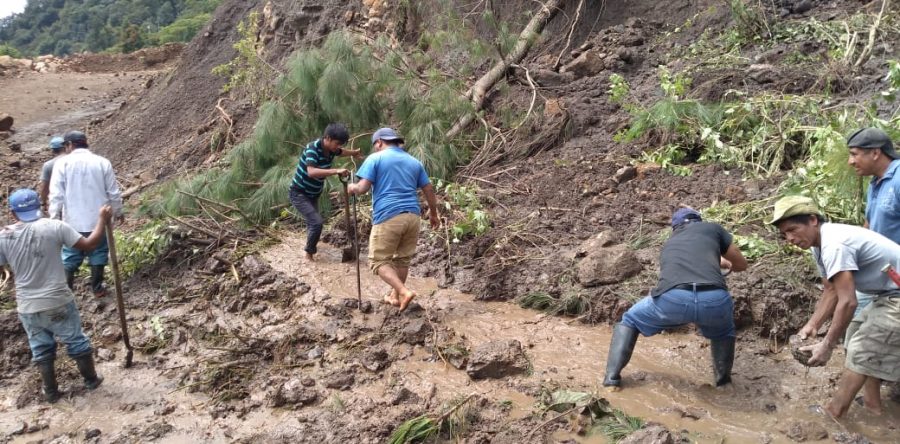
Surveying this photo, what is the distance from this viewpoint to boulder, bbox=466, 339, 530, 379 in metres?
3.93

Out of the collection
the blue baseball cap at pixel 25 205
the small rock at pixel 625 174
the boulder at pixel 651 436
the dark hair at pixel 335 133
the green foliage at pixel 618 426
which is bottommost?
the green foliage at pixel 618 426

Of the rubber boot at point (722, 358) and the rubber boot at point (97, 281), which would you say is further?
the rubber boot at point (97, 281)

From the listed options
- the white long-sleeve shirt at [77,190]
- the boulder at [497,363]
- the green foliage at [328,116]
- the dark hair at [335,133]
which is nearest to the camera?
the boulder at [497,363]

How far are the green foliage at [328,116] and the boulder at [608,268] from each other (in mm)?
2740

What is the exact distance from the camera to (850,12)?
780 cm

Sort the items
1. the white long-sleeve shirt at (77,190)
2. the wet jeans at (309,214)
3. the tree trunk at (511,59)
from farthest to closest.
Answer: the tree trunk at (511,59)
the wet jeans at (309,214)
the white long-sleeve shirt at (77,190)

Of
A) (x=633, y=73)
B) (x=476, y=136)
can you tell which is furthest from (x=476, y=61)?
(x=633, y=73)

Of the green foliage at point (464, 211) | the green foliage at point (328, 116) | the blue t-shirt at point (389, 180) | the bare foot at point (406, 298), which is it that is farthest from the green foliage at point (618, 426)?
the green foliage at point (328, 116)

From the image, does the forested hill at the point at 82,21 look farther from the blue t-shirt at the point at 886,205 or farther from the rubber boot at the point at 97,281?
the blue t-shirt at the point at 886,205

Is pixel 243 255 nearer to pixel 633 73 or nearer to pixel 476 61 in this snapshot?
pixel 476 61

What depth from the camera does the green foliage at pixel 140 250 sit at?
603cm

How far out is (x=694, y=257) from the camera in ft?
11.5

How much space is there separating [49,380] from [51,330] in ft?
1.08

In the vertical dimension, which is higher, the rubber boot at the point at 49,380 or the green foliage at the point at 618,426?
the green foliage at the point at 618,426
